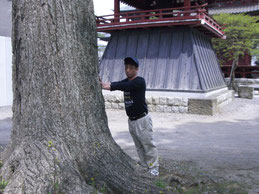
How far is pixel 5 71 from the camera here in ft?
44.4

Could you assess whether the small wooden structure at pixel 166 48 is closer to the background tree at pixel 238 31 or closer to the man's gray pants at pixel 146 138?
the background tree at pixel 238 31

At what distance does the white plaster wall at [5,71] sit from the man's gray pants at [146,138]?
1149 cm

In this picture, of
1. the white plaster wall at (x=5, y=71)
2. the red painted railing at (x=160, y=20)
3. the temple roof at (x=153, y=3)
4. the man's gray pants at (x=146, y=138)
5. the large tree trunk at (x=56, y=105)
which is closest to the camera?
the large tree trunk at (x=56, y=105)

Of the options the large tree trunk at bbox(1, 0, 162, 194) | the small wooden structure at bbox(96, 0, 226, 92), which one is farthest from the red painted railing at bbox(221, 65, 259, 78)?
A: the large tree trunk at bbox(1, 0, 162, 194)

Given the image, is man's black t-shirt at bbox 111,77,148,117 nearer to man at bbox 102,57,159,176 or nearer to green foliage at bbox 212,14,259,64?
man at bbox 102,57,159,176

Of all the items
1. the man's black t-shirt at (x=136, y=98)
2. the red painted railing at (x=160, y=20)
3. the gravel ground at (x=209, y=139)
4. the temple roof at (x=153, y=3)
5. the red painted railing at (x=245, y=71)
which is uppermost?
the temple roof at (x=153, y=3)

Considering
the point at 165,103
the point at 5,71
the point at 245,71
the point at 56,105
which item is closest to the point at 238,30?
the point at 245,71

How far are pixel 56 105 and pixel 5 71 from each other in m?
11.9

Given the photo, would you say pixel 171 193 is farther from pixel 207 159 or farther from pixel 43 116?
pixel 207 159

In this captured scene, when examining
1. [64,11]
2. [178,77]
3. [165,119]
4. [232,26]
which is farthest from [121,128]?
[232,26]

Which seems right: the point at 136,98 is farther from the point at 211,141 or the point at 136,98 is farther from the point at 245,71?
the point at 245,71

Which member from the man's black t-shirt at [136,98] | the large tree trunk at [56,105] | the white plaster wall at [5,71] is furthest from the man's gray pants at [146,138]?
the white plaster wall at [5,71]

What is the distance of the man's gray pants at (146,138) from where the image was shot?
12.6 ft

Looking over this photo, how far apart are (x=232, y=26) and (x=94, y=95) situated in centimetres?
1532
